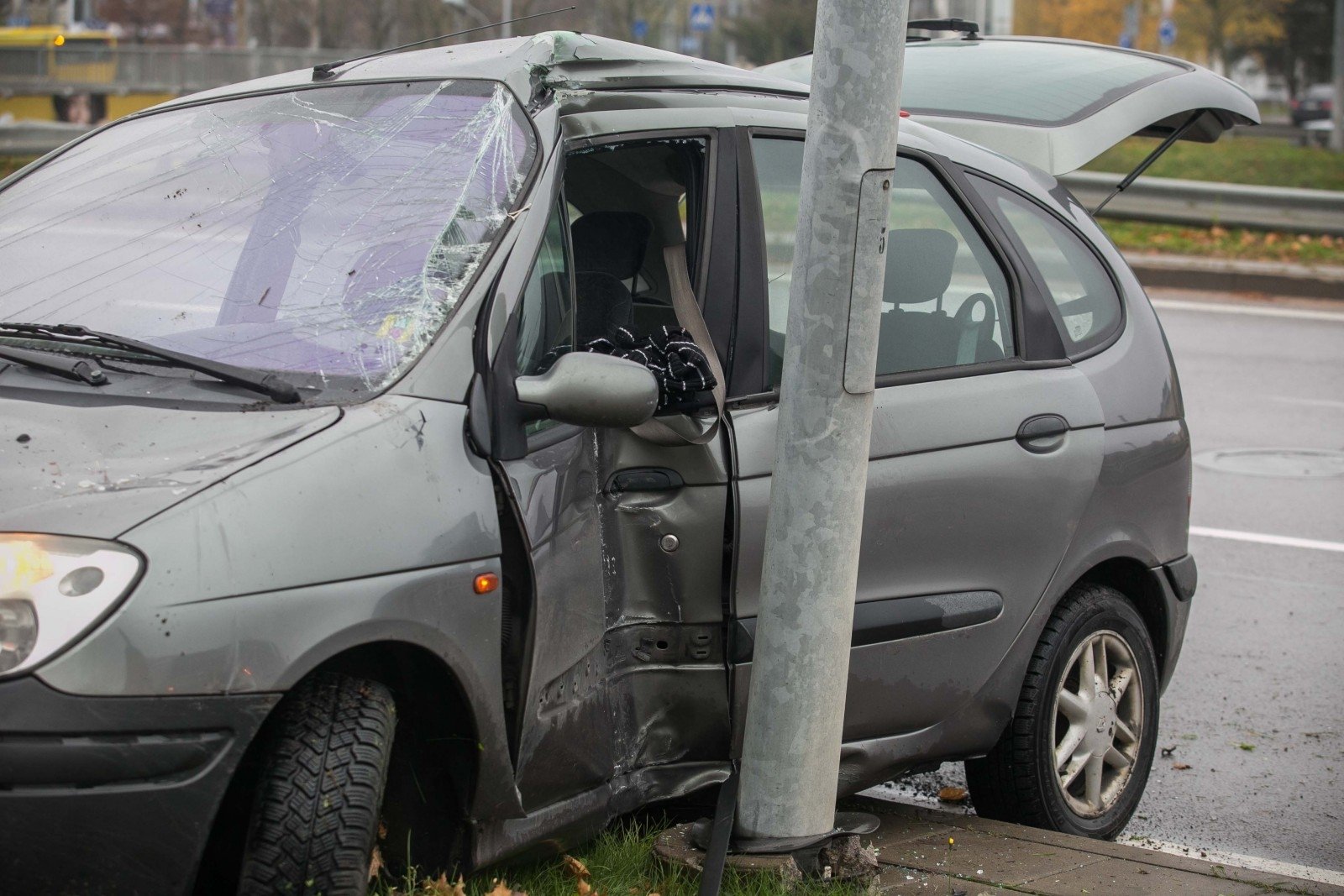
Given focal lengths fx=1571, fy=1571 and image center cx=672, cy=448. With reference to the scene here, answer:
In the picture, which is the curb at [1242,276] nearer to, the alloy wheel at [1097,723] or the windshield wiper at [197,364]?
the alloy wheel at [1097,723]

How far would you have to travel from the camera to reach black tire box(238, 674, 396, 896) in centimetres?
257

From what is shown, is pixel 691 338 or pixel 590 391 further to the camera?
pixel 691 338

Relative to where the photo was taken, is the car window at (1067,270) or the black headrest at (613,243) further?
the car window at (1067,270)

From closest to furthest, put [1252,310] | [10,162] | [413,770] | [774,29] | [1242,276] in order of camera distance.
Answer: [413,770]
[1252,310]
[1242,276]
[10,162]
[774,29]

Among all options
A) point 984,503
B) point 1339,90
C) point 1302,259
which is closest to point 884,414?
point 984,503

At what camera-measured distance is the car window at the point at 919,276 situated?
149 inches

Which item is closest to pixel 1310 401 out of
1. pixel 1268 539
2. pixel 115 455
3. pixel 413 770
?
pixel 1268 539

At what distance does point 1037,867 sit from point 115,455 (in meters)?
2.31

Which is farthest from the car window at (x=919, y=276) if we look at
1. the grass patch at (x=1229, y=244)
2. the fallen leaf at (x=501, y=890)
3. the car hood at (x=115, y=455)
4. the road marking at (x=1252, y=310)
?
the grass patch at (x=1229, y=244)

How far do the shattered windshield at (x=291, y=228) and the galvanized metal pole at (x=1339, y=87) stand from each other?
70.9ft

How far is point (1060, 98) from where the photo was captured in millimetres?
4879

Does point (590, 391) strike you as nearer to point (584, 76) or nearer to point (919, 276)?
point (584, 76)

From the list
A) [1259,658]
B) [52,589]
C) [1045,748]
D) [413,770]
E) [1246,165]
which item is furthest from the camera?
[1246,165]

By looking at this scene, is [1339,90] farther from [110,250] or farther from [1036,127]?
[110,250]
